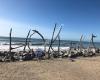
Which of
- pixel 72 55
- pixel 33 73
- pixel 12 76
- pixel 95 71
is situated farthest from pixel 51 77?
pixel 72 55

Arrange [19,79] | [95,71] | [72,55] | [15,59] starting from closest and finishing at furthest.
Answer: [19,79]
[95,71]
[15,59]
[72,55]

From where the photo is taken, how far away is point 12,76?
14141mm

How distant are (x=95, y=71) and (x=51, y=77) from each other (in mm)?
4557

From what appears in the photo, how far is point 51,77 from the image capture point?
46.5ft

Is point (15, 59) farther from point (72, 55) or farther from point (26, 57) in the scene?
point (72, 55)

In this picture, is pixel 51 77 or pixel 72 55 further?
pixel 72 55

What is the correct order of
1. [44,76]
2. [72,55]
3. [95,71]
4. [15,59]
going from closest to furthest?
1. [44,76]
2. [95,71]
3. [15,59]
4. [72,55]

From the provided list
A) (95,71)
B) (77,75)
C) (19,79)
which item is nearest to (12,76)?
(19,79)

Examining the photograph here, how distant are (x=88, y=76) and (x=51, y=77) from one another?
2892 mm

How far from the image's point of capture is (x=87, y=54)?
2948cm

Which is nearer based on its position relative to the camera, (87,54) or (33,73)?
(33,73)

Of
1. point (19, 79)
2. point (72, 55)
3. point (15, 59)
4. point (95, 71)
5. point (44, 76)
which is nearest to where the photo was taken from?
point (19, 79)

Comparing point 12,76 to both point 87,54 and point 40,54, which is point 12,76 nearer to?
point 40,54

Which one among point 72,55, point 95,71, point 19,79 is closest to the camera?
point 19,79
